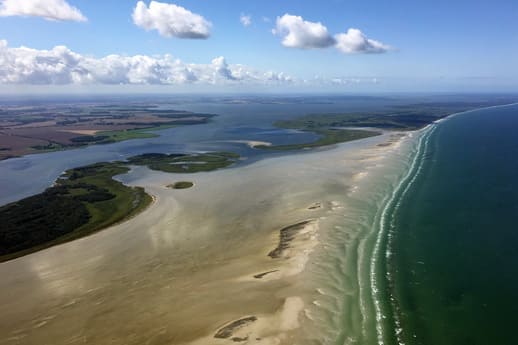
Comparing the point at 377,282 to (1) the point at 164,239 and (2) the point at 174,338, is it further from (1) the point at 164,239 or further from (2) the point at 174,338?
(1) the point at 164,239

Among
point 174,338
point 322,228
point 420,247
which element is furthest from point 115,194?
point 420,247

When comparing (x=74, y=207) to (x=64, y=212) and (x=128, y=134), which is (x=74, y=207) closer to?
(x=64, y=212)

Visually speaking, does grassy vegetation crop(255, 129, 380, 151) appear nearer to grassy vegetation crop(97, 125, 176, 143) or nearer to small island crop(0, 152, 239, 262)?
small island crop(0, 152, 239, 262)

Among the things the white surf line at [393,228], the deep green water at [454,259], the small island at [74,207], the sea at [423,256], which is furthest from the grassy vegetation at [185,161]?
the deep green water at [454,259]

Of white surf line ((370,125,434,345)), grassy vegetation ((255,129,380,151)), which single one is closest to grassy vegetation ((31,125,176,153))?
grassy vegetation ((255,129,380,151))

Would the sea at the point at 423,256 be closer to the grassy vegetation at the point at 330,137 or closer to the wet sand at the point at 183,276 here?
the wet sand at the point at 183,276
